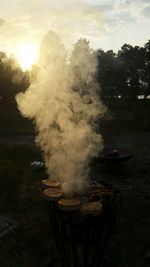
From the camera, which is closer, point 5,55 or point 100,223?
point 100,223

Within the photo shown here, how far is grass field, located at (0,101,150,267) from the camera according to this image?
12.6ft

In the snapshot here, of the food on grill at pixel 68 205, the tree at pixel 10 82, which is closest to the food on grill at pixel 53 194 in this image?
the food on grill at pixel 68 205

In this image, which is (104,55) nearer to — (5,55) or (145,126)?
(5,55)

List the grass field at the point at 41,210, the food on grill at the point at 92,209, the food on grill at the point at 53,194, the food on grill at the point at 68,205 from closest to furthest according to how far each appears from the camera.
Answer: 1. the food on grill at the point at 92,209
2. the food on grill at the point at 68,205
3. the food on grill at the point at 53,194
4. the grass field at the point at 41,210

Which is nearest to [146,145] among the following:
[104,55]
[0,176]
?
[0,176]

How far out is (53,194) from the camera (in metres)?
3.12

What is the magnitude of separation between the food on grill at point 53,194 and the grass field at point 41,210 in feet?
4.78

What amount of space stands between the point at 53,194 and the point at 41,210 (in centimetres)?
255

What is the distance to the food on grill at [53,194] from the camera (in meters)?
3.01

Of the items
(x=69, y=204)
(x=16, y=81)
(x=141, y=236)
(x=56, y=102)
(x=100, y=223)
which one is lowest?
(x=141, y=236)

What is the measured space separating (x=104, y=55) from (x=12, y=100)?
620 inches

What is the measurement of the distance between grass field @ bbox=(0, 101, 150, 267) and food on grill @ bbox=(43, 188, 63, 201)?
4.78 feet

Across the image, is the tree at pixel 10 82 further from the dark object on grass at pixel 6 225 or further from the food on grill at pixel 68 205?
the food on grill at pixel 68 205

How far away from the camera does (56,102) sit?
4.64m
